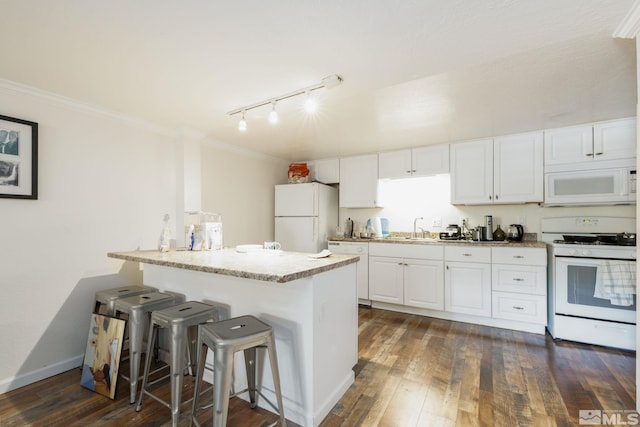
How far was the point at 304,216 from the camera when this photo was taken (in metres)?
4.12

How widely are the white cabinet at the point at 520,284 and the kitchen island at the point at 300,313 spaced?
194cm

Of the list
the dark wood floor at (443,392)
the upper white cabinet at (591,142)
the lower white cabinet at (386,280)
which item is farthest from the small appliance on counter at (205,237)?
the upper white cabinet at (591,142)

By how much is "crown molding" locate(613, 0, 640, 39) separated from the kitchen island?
1.87 m

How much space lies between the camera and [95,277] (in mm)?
2414

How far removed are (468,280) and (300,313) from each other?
93.5 inches

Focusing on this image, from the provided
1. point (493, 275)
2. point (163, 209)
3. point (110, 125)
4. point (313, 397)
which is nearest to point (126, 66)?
point (110, 125)

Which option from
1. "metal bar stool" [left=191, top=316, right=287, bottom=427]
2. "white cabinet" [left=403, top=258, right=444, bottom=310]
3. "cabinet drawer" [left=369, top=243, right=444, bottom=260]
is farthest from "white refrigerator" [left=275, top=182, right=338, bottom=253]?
"metal bar stool" [left=191, top=316, right=287, bottom=427]

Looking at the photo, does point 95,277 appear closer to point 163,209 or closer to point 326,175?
point 163,209

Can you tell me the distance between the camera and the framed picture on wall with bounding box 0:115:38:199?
1.98 m

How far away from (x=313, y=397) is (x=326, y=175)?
3.21 meters

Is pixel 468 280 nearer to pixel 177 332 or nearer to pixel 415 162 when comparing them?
pixel 415 162

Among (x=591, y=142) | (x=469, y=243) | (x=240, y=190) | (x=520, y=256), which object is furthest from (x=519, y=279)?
(x=240, y=190)

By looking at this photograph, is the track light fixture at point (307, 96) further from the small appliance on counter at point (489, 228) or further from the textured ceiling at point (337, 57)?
the small appliance on counter at point (489, 228)

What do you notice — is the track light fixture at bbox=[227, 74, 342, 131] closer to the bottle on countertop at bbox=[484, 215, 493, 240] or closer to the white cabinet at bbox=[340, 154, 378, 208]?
the white cabinet at bbox=[340, 154, 378, 208]
